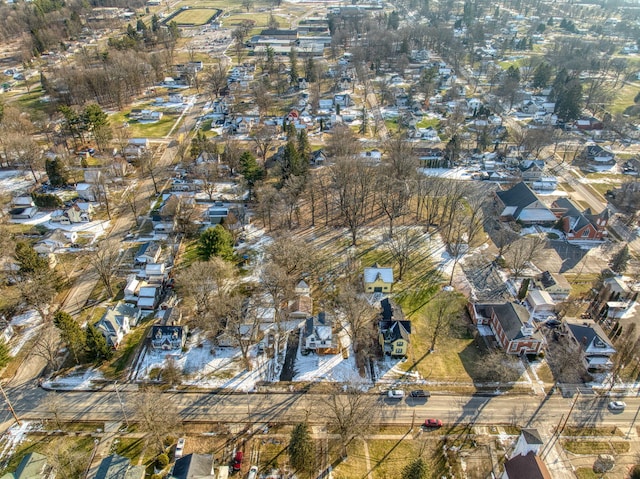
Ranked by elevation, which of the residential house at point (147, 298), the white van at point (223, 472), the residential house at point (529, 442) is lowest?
the white van at point (223, 472)

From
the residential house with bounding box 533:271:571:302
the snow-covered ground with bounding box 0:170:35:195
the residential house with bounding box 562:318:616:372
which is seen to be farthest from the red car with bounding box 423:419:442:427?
the snow-covered ground with bounding box 0:170:35:195

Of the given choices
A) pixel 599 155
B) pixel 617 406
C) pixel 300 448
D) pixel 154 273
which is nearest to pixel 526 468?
pixel 617 406

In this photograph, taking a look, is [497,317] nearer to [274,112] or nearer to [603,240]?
[603,240]

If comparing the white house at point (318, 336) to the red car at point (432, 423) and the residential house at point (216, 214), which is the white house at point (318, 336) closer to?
the red car at point (432, 423)

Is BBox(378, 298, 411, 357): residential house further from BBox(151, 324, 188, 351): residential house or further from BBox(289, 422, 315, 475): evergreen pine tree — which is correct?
BBox(151, 324, 188, 351): residential house

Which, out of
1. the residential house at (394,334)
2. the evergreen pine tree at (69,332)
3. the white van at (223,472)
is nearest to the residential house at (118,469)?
the white van at (223,472)

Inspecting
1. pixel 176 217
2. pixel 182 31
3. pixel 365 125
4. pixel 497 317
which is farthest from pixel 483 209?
pixel 182 31

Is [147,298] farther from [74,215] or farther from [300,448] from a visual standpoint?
[300,448]

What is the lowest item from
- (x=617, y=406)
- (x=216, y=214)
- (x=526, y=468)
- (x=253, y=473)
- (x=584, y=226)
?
(x=617, y=406)
